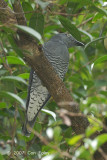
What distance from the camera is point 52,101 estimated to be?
10.7 feet

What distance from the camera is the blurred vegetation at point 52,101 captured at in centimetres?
132

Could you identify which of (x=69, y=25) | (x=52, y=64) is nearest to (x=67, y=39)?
(x=52, y=64)

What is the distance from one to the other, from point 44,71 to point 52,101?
1114mm

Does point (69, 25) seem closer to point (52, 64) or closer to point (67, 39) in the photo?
point (52, 64)

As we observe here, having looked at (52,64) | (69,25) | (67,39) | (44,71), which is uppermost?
(69,25)

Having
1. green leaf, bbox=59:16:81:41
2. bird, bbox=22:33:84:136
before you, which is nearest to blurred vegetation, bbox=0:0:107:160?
green leaf, bbox=59:16:81:41

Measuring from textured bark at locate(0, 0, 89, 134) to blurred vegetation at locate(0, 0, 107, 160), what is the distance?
3.4 inches

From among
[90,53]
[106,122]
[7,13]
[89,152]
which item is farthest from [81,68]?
[89,152]

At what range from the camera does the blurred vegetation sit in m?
1.32

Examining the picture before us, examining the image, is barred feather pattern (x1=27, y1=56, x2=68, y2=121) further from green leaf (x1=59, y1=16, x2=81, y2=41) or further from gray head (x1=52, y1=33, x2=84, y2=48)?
green leaf (x1=59, y1=16, x2=81, y2=41)

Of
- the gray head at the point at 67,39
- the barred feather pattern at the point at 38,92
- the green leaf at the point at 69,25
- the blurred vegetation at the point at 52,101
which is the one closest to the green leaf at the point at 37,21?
the blurred vegetation at the point at 52,101

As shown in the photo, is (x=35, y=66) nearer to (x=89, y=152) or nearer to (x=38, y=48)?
(x=38, y=48)

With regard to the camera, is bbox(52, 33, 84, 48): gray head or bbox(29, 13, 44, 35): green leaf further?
bbox(52, 33, 84, 48): gray head

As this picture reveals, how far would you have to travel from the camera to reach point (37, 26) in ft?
6.93
